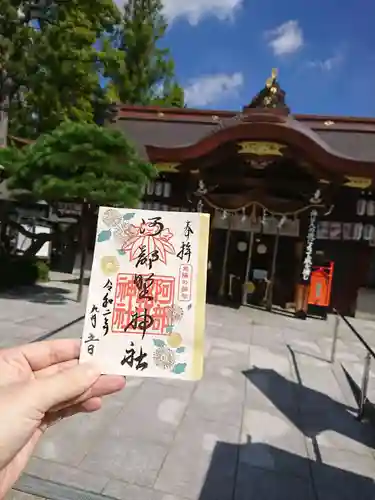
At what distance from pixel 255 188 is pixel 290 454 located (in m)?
8.54

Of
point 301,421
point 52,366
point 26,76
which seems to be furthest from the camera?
point 26,76

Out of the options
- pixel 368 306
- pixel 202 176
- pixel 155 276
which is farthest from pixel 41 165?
pixel 368 306

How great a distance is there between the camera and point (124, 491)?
2.88 meters

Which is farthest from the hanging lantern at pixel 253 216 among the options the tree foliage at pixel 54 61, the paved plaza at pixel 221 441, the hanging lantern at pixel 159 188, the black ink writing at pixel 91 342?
the black ink writing at pixel 91 342

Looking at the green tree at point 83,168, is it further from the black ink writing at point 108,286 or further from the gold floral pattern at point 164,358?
the gold floral pattern at point 164,358

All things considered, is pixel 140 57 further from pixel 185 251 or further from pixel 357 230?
pixel 185 251

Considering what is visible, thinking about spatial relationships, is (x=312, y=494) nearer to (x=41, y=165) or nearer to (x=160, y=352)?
(x=160, y=352)

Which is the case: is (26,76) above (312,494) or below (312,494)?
above

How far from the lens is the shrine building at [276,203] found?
10.2 meters

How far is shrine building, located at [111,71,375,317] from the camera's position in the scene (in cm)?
1022

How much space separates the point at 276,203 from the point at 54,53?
9798 mm

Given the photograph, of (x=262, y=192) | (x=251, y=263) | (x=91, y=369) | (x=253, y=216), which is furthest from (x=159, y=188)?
(x=91, y=369)

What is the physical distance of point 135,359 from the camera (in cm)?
158

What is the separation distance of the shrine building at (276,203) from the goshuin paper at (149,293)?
8.93 m
